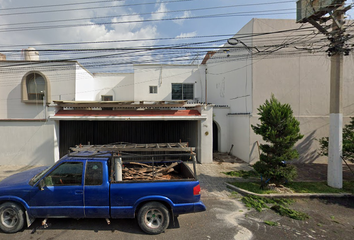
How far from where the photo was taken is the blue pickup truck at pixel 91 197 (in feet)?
12.7

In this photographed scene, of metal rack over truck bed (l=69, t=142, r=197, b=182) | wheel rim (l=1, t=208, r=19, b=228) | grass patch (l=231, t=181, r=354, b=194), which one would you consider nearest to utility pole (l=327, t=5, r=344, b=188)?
grass patch (l=231, t=181, r=354, b=194)

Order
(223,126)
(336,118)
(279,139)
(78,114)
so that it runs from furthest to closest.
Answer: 1. (223,126)
2. (78,114)
3. (336,118)
4. (279,139)

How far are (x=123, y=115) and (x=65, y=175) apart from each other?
540cm

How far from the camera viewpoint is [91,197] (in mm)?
3902

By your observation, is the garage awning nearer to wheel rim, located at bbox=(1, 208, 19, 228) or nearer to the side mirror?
the side mirror

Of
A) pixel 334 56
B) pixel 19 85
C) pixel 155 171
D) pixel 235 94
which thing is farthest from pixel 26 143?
pixel 334 56

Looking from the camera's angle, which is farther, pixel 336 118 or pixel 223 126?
pixel 223 126

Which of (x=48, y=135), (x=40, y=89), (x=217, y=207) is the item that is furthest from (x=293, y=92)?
(x=40, y=89)

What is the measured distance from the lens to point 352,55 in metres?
10.4

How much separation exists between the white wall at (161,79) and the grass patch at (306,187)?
9.96m

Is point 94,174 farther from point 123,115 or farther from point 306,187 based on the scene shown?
point 306,187

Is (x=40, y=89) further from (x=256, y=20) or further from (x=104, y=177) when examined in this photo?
(x=256, y=20)

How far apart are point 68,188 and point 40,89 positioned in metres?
11.8

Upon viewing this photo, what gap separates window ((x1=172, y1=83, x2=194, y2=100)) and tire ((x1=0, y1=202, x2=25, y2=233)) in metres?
12.7
